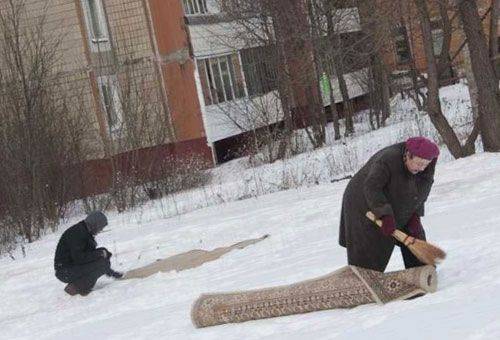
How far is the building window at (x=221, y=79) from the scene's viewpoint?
26891mm

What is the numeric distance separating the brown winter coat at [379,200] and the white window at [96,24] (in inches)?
800

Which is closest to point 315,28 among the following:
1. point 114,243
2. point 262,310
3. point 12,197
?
point 12,197

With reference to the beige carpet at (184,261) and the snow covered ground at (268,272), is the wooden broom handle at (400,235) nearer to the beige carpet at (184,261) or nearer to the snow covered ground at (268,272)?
the snow covered ground at (268,272)

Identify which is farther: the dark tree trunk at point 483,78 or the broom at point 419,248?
the dark tree trunk at point 483,78

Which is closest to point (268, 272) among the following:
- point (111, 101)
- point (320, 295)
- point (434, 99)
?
point (320, 295)

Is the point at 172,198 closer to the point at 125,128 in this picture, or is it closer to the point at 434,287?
the point at 125,128

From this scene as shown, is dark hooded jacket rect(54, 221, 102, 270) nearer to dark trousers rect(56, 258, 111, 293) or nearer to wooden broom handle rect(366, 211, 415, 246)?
dark trousers rect(56, 258, 111, 293)

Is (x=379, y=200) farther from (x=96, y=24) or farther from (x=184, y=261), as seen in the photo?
(x=96, y=24)

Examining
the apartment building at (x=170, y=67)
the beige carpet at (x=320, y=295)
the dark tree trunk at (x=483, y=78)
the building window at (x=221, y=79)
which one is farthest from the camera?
the building window at (x=221, y=79)

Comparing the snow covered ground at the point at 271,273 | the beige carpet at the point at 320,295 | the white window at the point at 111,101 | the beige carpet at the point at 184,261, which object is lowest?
the beige carpet at the point at 184,261

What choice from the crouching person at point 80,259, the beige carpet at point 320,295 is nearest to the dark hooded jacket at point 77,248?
the crouching person at point 80,259

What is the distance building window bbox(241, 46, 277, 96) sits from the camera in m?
26.2

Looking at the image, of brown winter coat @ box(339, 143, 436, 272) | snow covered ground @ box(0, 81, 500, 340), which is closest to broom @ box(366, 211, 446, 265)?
brown winter coat @ box(339, 143, 436, 272)

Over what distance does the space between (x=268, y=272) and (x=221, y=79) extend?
19033 millimetres
